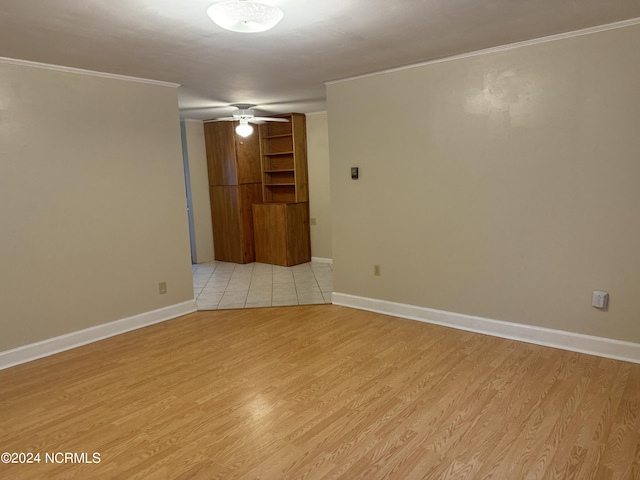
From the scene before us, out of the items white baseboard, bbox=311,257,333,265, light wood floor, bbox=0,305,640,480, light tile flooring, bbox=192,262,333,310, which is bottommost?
light wood floor, bbox=0,305,640,480

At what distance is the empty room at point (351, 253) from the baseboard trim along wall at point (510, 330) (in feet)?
0.08

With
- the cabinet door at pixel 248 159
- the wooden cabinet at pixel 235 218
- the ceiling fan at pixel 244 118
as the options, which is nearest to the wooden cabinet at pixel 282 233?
the wooden cabinet at pixel 235 218

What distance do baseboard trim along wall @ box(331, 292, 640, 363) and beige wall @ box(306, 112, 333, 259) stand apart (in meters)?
2.35

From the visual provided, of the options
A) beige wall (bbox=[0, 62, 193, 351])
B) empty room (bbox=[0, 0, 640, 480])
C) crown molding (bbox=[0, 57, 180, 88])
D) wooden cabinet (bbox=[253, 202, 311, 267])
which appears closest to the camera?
empty room (bbox=[0, 0, 640, 480])

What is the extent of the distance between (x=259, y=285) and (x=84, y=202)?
248 cm

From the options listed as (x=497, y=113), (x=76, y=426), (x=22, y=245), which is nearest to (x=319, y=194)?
(x=497, y=113)

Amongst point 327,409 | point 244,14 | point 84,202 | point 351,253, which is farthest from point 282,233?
point 244,14

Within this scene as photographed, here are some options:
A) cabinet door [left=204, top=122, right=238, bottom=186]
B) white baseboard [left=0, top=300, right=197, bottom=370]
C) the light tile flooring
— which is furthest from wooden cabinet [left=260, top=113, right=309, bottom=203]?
white baseboard [left=0, top=300, right=197, bottom=370]

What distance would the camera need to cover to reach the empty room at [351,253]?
229 cm

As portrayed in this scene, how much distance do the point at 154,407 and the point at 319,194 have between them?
4.65m

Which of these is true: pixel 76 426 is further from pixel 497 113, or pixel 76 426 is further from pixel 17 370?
pixel 497 113

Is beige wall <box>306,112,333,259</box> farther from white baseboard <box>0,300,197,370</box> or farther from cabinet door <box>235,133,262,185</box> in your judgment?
white baseboard <box>0,300,197,370</box>

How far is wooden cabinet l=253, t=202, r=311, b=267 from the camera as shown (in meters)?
6.63

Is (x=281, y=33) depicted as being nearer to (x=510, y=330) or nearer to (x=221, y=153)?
(x=510, y=330)
